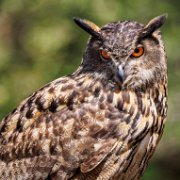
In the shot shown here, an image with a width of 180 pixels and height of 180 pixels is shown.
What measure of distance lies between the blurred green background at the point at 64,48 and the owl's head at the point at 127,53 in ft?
9.30

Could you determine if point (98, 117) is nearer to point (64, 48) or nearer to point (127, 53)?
point (127, 53)

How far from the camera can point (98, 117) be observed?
19.4 ft

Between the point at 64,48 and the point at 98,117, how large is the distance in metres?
4.29

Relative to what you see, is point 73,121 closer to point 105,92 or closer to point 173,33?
point 105,92

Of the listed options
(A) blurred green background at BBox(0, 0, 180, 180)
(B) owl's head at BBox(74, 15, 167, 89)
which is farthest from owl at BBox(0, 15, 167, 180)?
(A) blurred green background at BBox(0, 0, 180, 180)

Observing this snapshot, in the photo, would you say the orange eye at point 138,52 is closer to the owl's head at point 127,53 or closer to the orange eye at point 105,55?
the owl's head at point 127,53

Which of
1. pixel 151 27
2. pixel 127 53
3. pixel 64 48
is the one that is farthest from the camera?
pixel 64 48

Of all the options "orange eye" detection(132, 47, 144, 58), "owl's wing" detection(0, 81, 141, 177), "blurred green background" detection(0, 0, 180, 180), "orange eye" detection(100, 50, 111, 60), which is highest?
"blurred green background" detection(0, 0, 180, 180)

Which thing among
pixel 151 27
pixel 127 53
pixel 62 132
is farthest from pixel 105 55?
pixel 62 132

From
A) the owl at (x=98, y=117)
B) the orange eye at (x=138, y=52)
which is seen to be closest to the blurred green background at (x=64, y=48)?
the owl at (x=98, y=117)

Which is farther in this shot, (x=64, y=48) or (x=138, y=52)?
(x=64, y=48)

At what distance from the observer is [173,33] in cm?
934

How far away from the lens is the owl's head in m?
5.77

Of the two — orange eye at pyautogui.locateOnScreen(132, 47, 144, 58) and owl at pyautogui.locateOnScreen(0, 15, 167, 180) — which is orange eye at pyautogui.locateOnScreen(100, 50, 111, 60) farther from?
orange eye at pyautogui.locateOnScreen(132, 47, 144, 58)
